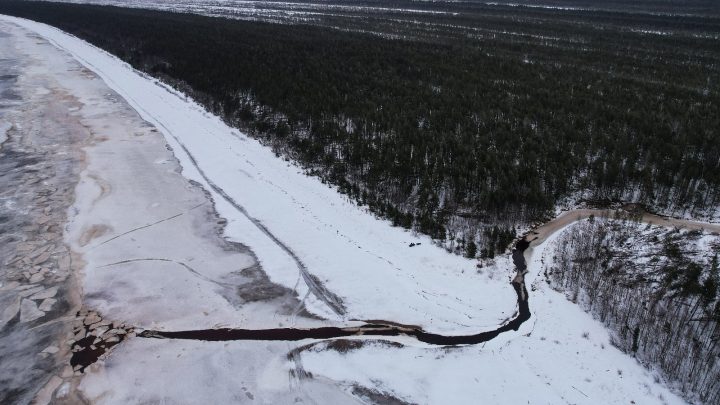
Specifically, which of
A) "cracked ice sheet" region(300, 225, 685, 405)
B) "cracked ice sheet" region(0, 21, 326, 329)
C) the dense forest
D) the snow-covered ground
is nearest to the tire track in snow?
the snow-covered ground

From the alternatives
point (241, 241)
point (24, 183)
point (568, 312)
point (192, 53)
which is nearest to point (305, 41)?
point (192, 53)

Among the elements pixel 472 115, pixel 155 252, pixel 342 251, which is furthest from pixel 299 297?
pixel 472 115

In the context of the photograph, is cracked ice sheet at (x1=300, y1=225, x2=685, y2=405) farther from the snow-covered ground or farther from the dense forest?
the dense forest

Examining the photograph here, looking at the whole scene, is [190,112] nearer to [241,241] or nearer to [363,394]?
[241,241]

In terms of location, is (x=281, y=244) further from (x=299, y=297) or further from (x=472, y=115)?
(x=472, y=115)

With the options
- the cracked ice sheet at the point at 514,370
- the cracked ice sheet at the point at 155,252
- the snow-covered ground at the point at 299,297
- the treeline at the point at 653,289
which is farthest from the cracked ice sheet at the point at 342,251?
the treeline at the point at 653,289

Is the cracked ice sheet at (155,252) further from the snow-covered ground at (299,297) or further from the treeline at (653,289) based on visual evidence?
the treeline at (653,289)

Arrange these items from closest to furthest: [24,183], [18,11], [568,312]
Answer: [568,312]
[24,183]
[18,11]
